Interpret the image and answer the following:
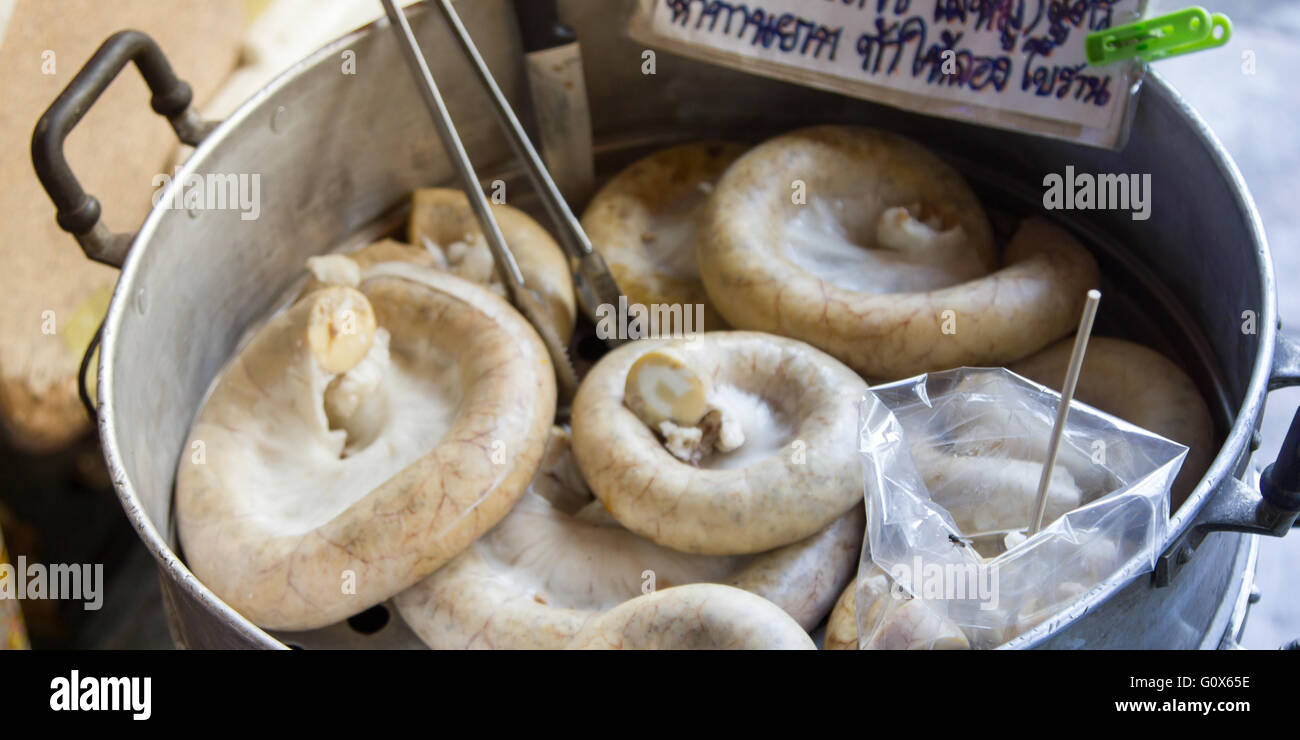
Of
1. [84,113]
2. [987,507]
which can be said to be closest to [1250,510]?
[987,507]

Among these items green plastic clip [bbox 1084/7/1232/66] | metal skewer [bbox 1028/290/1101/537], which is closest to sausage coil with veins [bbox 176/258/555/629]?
metal skewer [bbox 1028/290/1101/537]

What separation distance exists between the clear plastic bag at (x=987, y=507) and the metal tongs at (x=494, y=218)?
491 mm

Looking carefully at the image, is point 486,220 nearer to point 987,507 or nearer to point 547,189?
point 547,189

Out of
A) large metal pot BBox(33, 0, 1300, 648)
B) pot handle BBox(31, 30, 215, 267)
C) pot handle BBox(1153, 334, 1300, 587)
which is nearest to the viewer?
pot handle BBox(1153, 334, 1300, 587)

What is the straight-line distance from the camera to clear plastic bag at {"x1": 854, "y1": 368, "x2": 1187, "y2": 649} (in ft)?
3.50

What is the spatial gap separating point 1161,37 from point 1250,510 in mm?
653

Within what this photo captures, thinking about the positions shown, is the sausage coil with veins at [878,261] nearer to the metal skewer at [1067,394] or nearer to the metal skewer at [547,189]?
the metal skewer at [547,189]

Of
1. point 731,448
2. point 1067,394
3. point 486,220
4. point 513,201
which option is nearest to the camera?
point 1067,394

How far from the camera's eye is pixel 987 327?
4.65ft

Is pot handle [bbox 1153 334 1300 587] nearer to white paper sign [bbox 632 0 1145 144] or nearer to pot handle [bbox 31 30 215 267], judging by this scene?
white paper sign [bbox 632 0 1145 144]

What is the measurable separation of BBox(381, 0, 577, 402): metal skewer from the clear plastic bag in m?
0.48

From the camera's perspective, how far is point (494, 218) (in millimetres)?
1621

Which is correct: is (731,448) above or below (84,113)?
below

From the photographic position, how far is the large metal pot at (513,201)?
114 centimetres
